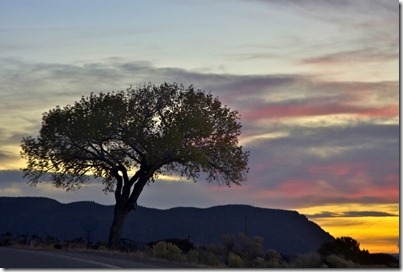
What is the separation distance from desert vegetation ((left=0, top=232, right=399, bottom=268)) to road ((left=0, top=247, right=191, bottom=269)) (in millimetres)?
1796

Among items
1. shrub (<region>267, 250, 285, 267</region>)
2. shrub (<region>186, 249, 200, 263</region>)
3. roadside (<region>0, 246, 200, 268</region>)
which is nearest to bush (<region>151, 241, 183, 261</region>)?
shrub (<region>186, 249, 200, 263</region>)

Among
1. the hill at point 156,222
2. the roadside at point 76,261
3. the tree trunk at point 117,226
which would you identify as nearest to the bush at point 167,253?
the roadside at point 76,261

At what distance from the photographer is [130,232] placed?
10225 centimetres

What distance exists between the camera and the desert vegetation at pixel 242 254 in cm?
4016

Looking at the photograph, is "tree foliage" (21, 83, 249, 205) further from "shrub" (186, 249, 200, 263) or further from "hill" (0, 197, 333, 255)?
"hill" (0, 197, 333, 255)

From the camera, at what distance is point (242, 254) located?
50531 millimetres

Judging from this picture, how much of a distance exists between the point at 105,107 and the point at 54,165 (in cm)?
538

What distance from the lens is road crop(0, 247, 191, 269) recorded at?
103 ft

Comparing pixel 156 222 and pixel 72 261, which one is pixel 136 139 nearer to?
pixel 72 261

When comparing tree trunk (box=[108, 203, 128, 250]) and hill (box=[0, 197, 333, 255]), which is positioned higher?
hill (box=[0, 197, 333, 255])

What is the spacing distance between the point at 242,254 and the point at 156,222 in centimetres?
5318

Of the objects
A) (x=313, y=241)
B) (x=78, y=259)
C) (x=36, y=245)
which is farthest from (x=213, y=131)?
(x=313, y=241)

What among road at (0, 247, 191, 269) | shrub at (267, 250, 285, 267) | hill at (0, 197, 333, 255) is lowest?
road at (0, 247, 191, 269)

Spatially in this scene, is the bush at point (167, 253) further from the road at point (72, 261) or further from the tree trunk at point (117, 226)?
the tree trunk at point (117, 226)
